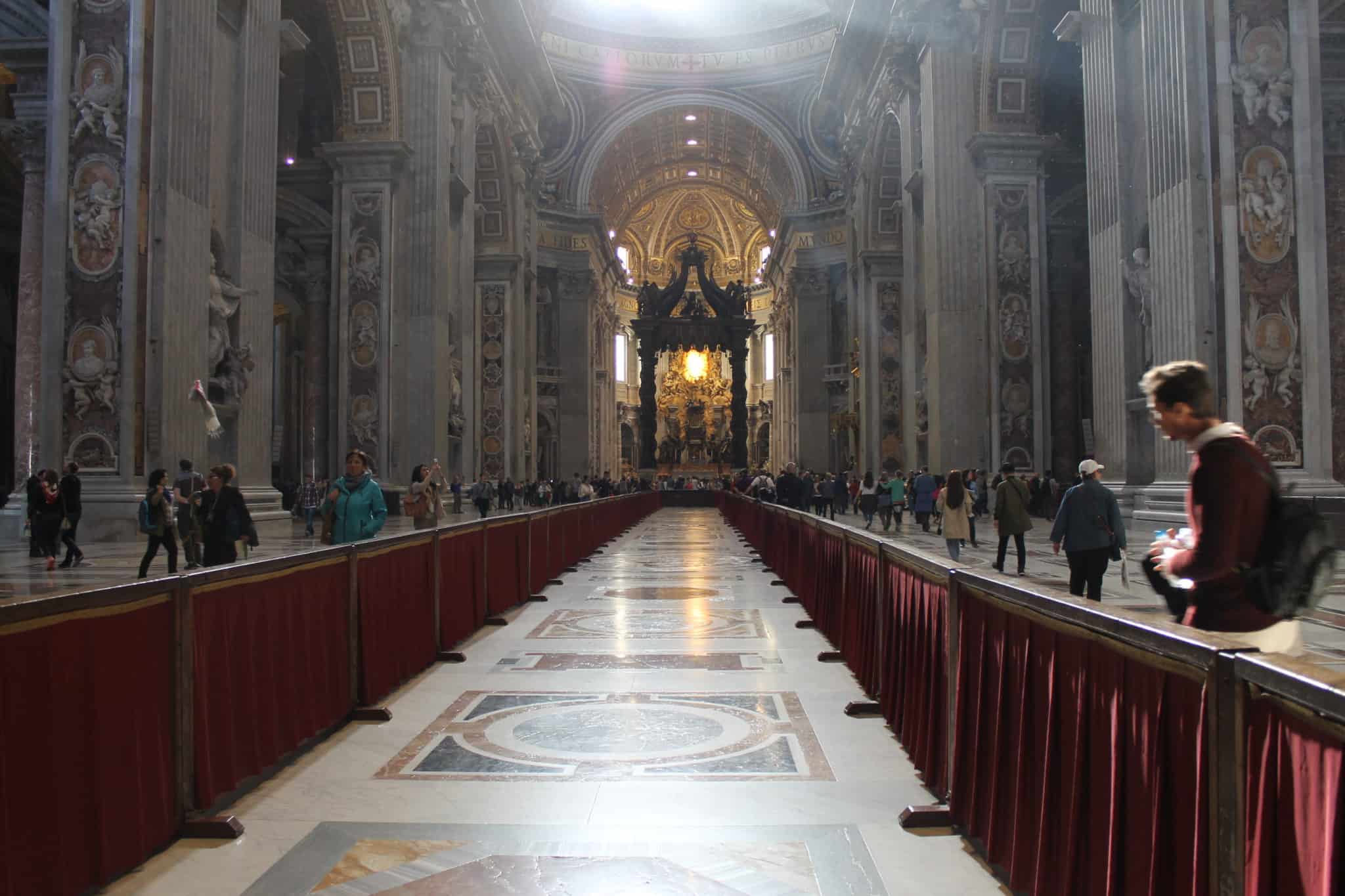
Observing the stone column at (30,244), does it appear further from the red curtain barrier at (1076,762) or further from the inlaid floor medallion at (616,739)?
the red curtain barrier at (1076,762)

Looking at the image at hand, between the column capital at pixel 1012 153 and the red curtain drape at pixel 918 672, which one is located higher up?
the column capital at pixel 1012 153

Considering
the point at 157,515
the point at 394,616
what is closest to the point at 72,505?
the point at 157,515

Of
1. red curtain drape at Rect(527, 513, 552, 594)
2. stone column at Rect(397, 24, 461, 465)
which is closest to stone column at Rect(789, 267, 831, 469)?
stone column at Rect(397, 24, 461, 465)

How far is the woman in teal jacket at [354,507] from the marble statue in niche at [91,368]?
468cm

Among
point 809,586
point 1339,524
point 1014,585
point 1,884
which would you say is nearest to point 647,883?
point 1014,585

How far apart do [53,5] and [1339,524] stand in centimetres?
1304

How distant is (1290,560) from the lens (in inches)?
101

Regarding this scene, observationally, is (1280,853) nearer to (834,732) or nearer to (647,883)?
(647,883)

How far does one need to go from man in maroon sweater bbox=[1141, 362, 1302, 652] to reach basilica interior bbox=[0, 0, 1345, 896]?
0.80 feet

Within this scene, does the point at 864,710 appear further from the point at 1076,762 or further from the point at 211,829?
the point at 211,829

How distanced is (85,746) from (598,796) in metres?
1.79

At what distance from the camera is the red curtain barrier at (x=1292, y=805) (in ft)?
4.87

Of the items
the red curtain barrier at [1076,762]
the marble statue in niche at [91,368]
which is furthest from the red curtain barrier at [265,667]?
the marble statue in niche at [91,368]

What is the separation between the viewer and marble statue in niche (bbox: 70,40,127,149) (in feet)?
34.5
